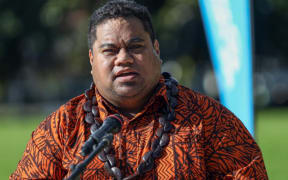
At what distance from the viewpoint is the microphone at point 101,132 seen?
2.38 m

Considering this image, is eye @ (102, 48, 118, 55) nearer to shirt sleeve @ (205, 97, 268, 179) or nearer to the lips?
the lips

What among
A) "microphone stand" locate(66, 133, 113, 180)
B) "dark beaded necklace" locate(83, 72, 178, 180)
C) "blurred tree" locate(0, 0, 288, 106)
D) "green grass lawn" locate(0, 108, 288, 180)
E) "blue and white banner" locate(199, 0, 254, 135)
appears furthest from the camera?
"blurred tree" locate(0, 0, 288, 106)

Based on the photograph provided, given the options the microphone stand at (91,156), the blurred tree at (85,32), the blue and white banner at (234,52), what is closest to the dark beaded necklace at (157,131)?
the microphone stand at (91,156)

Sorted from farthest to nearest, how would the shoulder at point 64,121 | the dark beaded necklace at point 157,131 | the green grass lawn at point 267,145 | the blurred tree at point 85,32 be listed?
the blurred tree at point 85,32 < the green grass lawn at point 267,145 < the shoulder at point 64,121 < the dark beaded necklace at point 157,131

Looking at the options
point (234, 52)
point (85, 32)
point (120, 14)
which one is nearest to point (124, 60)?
point (120, 14)

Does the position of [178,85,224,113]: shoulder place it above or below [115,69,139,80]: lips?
below

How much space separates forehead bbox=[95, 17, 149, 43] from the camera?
9.61ft

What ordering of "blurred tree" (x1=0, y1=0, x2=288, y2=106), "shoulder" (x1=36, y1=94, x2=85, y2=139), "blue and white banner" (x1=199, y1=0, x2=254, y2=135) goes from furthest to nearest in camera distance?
"blurred tree" (x1=0, y1=0, x2=288, y2=106), "blue and white banner" (x1=199, y1=0, x2=254, y2=135), "shoulder" (x1=36, y1=94, x2=85, y2=139)

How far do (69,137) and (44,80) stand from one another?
3644 cm

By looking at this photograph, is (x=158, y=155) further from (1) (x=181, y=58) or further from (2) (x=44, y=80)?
(2) (x=44, y=80)

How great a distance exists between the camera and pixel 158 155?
2.88 m

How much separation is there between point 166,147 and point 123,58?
1.83 feet

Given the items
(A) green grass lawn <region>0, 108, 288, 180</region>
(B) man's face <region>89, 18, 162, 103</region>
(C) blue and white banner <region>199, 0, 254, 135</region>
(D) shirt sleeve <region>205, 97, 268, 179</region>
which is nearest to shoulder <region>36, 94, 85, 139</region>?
(B) man's face <region>89, 18, 162, 103</region>

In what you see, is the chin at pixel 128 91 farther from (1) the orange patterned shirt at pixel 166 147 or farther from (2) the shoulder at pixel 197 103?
(2) the shoulder at pixel 197 103
